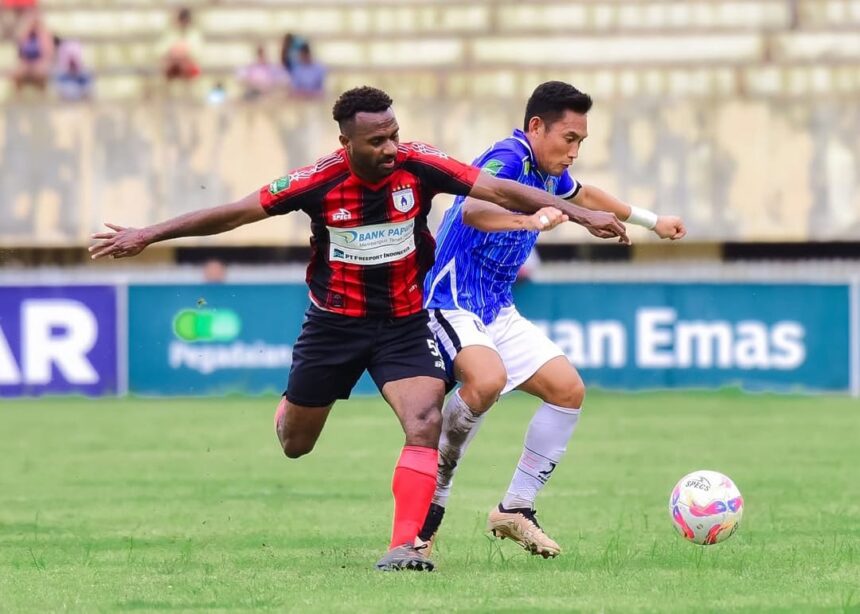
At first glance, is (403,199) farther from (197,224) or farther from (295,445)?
(295,445)

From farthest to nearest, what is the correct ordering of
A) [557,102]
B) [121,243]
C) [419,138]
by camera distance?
[419,138], [557,102], [121,243]

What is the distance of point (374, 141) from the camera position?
7.48 meters

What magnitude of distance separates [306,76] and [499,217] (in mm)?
17972

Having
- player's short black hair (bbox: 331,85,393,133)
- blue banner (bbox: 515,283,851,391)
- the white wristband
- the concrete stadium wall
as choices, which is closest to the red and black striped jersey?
player's short black hair (bbox: 331,85,393,133)

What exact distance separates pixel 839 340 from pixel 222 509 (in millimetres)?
12167

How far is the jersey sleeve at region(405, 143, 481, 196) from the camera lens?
7645 millimetres

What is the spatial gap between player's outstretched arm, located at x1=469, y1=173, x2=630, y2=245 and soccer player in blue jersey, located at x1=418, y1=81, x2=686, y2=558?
1.39ft

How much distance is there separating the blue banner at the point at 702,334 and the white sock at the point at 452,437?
12797 millimetres

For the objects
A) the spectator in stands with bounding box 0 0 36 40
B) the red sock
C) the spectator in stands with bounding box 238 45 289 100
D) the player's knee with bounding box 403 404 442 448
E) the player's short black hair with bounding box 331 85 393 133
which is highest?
the spectator in stands with bounding box 0 0 36 40

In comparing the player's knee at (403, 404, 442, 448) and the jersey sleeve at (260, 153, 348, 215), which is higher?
the jersey sleeve at (260, 153, 348, 215)

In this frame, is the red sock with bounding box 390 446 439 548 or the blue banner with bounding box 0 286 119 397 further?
the blue banner with bounding box 0 286 119 397

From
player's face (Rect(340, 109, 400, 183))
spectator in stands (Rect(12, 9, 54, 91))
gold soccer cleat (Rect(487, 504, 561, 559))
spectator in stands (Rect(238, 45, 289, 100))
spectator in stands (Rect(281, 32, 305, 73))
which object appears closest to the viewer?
player's face (Rect(340, 109, 400, 183))

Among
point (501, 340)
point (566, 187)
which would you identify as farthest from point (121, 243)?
point (566, 187)

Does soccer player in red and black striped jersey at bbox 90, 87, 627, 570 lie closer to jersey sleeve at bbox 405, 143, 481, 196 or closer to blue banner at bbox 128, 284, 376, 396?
jersey sleeve at bbox 405, 143, 481, 196
